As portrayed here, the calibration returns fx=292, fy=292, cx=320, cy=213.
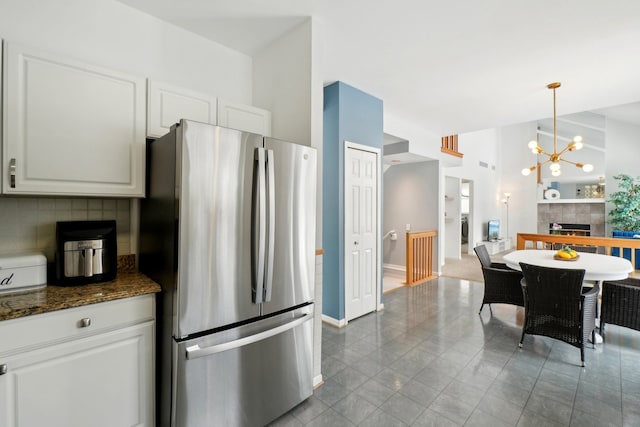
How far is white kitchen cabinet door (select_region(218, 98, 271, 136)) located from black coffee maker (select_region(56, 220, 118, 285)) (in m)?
1.13

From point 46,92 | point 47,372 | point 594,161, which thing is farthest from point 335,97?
point 594,161

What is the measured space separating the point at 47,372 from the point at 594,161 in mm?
12610

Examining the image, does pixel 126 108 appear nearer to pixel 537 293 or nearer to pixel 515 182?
pixel 537 293

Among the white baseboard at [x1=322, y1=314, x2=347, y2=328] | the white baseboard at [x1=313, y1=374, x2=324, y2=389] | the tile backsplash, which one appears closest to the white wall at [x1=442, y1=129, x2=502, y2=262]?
the white baseboard at [x1=322, y1=314, x2=347, y2=328]

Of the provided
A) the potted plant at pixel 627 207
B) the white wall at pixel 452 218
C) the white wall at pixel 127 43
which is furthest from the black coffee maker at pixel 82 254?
the potted plant at pixel 627 207

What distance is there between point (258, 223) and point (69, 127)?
120cm

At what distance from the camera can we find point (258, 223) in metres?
1.67

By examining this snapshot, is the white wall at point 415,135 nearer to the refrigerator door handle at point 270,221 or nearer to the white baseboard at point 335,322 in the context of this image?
the white baseboard at point 335,322

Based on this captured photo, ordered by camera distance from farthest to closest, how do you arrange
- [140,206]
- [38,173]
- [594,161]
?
1. [594,161]
2. [140,206]
3. [38,173]

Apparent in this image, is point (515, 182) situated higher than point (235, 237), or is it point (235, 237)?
point (515, 182)

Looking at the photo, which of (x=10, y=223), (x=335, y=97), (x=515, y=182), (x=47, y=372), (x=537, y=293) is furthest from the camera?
(x=515, y=182)

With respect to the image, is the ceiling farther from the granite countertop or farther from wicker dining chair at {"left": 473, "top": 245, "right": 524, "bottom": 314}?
wicker dining chair at {"left": 473, "top": 245, "right": 524, "bottom": 314}

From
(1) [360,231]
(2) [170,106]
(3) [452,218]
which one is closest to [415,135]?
(1) [360,231]

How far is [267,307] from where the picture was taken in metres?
1.77
